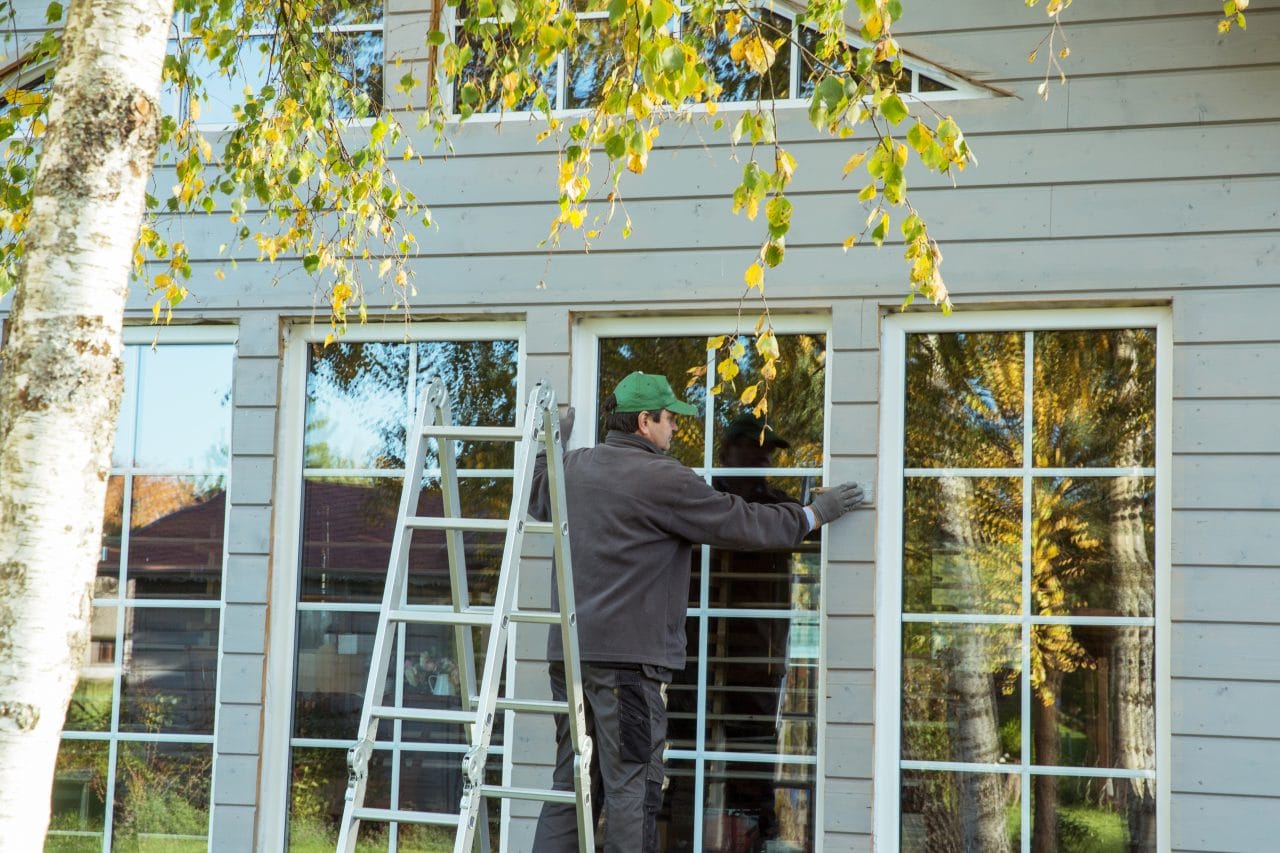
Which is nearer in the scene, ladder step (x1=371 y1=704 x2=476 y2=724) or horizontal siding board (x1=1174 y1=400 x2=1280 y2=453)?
ladder step (x1=371 y1=704 x2=476 y2=724)

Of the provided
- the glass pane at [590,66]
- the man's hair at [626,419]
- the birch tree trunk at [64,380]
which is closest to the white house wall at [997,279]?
the glass pane at [590,66]

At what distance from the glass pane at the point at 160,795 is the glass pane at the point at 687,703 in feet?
5.16

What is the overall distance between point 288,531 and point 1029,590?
2390mm

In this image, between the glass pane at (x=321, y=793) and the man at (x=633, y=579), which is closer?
the man at (x=633, y=579)

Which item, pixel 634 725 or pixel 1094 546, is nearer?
pixel 634 725

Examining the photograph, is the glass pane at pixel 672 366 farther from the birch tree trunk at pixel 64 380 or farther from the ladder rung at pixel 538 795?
the birch tree trunk at pixel 64 380

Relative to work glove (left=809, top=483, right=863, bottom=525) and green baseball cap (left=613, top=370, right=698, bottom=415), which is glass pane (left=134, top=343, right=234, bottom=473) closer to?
green baseball cap (left=613, top=370, right=698, bottom=415)

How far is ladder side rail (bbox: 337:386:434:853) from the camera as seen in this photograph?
3.47 meters

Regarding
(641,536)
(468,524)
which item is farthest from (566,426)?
(468,524)

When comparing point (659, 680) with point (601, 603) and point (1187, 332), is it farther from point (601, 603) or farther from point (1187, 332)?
point (1187, 332)

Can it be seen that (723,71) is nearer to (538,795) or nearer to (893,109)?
(893,109)

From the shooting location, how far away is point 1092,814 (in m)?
4.23

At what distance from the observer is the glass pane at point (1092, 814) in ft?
13.8

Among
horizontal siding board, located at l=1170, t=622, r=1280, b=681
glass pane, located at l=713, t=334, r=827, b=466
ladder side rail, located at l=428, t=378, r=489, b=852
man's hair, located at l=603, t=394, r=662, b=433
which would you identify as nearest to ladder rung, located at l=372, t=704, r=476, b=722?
ladder side rail, located at l=428, t=378, r=489, b=852
